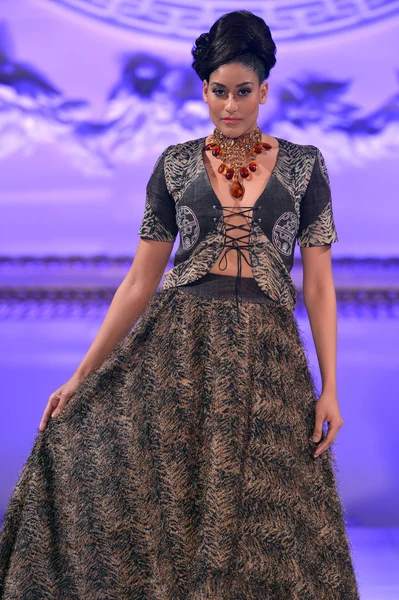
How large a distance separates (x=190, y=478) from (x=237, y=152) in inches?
23.0

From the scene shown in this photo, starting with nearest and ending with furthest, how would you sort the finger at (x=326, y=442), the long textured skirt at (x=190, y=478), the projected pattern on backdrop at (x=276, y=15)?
1. the long textured skirt at (x=190, y=478)
2. the finger at (x=326, y=442)
3. the projected pattern on backdrop at (x=276, y=15)

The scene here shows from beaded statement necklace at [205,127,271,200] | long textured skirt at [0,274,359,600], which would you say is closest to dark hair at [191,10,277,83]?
beaded statement necklace at [205,127,271,200]

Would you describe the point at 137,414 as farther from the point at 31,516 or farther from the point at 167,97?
the point at 167,97

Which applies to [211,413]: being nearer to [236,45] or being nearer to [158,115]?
[236,45]

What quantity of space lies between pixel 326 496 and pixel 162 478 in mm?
268

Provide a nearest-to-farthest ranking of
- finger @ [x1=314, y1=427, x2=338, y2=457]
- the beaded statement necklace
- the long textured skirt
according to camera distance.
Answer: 1. the long textured skirt
2. finger @ [x1=314, y1=427, x2=338, y2=457]
3. the beaded statement necklace

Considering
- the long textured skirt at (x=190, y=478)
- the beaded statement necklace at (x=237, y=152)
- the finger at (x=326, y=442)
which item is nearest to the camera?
the long textured skirt at (x=190, y=478)

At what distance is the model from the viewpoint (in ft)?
4.80

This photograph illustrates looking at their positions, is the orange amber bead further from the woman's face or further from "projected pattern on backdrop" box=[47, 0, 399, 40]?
"projected pattern on backdrop" box=[47, 0, 399, 40]

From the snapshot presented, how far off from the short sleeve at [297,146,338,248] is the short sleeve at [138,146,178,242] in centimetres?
24

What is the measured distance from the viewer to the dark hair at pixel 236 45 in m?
1.62

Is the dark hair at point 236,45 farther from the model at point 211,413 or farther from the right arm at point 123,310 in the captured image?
the right arm at point 123,310

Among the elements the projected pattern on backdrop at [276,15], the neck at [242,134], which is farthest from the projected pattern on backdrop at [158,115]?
the neck at [242,134]

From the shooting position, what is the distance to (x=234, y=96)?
1.65 metres
